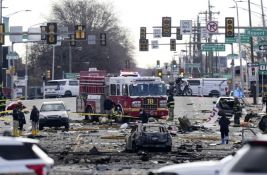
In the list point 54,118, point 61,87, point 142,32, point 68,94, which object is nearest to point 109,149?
point 54,118

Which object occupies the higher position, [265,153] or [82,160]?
[265,153]

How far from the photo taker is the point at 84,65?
13312 cm

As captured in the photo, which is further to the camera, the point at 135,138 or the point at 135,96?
the point at 135,96

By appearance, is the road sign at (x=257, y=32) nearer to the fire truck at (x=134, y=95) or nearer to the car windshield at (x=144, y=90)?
the fire truck at (x=134, y=95)

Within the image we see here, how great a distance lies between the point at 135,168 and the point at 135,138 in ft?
23.8

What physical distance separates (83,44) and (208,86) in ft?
115

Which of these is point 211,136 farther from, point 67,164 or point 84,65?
point 84,65

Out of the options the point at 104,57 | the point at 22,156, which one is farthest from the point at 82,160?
the point at 104,57

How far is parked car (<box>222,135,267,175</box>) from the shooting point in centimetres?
1078

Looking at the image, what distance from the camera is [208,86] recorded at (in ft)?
325

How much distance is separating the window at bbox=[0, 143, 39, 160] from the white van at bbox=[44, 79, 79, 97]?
8271 cm

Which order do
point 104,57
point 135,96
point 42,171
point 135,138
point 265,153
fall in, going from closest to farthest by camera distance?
point 265,153 < point 42,171 < point 135,138 < point 135,96 < point 104,57

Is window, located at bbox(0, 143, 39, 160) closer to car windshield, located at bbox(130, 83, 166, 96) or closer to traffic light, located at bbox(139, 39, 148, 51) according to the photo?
car windshield, located at bbox(130, 83, 166, 96)

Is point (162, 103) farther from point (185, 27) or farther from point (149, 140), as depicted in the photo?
point (149, 140)
